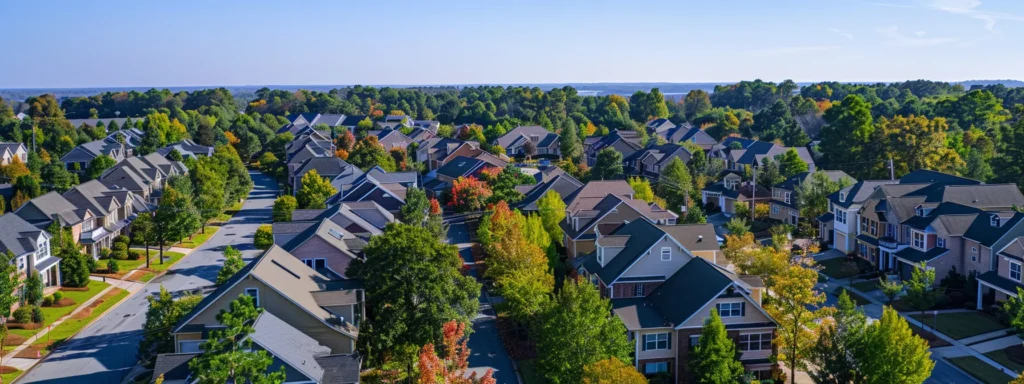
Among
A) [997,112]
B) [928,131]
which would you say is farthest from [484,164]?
[997,112]

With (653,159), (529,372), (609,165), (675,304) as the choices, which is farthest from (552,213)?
(653,159)

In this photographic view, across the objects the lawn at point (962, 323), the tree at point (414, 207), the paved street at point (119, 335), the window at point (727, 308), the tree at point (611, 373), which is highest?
the tree at point (414, 207)

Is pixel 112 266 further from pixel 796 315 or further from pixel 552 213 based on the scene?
pixel 796 315

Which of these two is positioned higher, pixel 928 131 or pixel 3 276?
pixel 928 131

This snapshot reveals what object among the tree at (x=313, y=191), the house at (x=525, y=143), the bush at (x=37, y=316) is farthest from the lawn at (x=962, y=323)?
the house at (x=525, y=143)

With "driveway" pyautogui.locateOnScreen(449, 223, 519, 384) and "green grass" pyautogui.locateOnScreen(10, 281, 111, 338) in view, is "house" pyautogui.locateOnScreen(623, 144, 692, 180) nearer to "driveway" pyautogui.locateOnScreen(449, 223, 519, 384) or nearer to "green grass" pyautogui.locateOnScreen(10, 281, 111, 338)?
"driveway" pyautogui.locateOnScreen(449, 223, 519, 384)

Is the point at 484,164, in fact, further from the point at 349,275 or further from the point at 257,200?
the point at 349,275

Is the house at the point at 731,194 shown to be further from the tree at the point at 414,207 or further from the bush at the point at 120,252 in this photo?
the bush at the point at 120,252

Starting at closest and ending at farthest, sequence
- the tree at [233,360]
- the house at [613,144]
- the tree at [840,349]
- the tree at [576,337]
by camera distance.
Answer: the tree at [233,360] < the tree at [840,349] < the tree at [576,337] < the house at [613,144]
